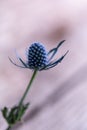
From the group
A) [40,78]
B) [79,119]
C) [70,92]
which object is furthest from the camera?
[40,78]

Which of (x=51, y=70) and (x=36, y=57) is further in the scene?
(x=51, y=70)

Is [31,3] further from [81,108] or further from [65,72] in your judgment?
[81,108]

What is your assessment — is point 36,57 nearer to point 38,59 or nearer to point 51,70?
point 38,59

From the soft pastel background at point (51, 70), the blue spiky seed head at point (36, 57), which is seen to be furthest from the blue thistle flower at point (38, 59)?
the soft pastel background at point (51, 70)

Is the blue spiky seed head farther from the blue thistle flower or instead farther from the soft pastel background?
the soft pastel background

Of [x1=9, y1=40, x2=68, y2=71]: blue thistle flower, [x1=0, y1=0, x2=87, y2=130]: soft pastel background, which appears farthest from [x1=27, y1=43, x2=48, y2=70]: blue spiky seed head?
[x1=0, y1=0, x2=87, y2=130]: soft pastel background

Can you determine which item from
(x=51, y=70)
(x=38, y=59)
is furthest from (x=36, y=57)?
(x=51, y=70)

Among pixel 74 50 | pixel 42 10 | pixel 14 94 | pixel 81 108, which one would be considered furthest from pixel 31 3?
pixel 81 108
